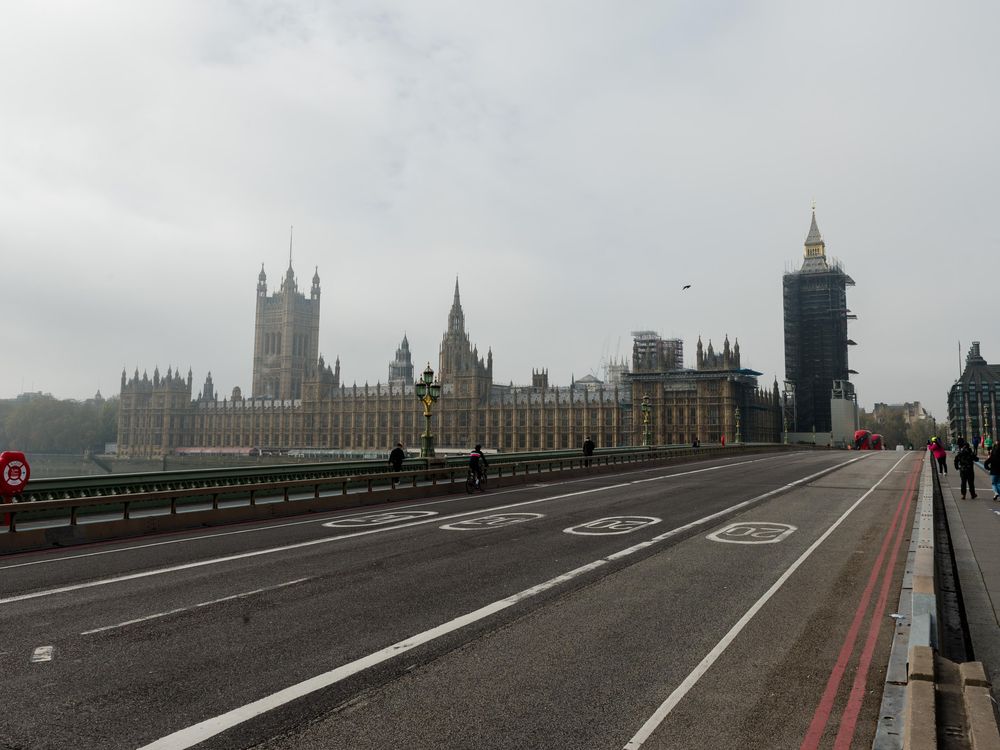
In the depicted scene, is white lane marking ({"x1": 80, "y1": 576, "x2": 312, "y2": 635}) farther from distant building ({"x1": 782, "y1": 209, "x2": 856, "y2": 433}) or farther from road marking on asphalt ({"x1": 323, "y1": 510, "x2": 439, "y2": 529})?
distant building ({"x1": 782, "y1": 209, "x2": 856, "y2": 433})

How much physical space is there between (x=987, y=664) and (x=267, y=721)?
7.14 m

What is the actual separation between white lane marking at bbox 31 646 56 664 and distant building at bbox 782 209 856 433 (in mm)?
145262

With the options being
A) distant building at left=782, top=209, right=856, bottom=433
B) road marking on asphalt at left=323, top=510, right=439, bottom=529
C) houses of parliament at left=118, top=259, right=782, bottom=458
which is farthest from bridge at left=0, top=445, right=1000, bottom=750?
distant building at left=782, top=209, right=856, bottom=433

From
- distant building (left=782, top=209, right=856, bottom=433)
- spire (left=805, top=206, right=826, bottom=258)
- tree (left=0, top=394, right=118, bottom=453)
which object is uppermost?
spire (left=805, top=206, right=826, bottom=258)

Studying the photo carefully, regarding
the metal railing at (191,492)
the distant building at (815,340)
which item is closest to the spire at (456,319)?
the distant building at (815,340)

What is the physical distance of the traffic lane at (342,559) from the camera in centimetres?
935

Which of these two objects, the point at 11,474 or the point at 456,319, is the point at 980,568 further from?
the point at 456,319

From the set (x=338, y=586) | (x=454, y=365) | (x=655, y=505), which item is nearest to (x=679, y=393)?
(x=454, y=365)

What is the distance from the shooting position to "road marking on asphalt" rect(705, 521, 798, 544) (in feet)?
48.2

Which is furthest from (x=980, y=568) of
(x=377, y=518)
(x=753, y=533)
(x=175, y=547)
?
(x=175, y=547)

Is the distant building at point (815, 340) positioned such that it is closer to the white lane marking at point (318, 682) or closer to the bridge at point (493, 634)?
the bridge at point (493, 634)

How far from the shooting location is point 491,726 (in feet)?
18.1

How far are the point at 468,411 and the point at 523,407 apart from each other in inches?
497

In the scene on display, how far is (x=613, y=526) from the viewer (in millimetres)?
16734
